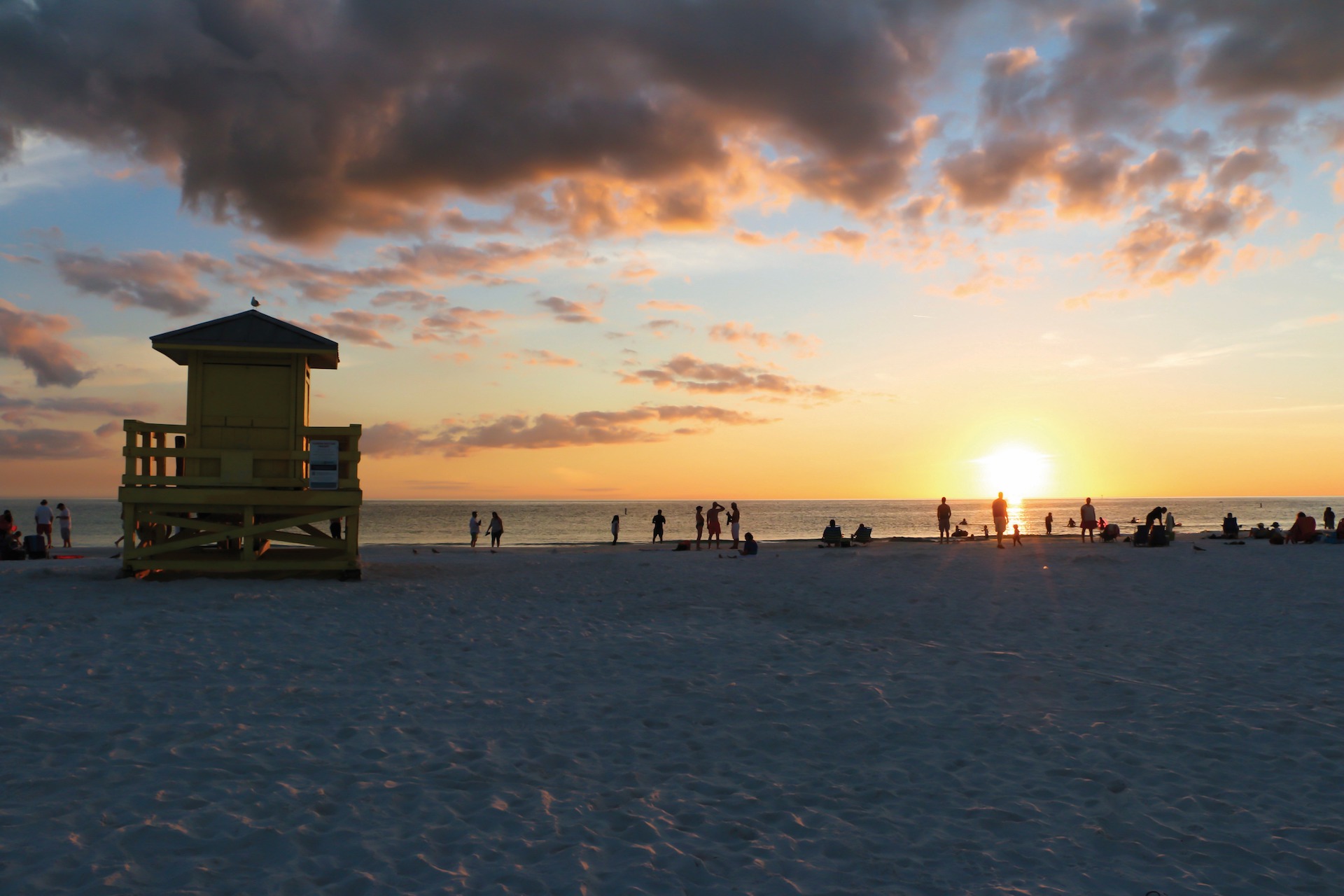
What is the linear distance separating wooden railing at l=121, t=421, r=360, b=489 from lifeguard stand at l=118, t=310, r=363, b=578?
0.02m

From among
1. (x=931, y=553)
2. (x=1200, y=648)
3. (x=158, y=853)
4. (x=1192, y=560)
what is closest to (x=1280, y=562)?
(x=1192, y=560)

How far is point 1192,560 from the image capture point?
2322 cm

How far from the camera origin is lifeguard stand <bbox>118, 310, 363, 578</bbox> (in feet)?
51.6

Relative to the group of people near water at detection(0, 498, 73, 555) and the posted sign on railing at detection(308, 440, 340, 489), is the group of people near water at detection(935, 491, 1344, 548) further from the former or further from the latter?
the group of people near water at detection(0, 498, 73, 555)

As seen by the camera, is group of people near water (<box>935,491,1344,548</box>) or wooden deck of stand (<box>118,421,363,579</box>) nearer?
wooden deck of stand (<box>118,421,363,579</box>)

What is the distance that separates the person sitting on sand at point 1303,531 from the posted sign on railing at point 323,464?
33044 mm

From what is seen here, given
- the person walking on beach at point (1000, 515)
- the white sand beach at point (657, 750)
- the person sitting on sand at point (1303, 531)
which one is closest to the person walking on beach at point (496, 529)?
the person walking on beach at point (1000, 515)

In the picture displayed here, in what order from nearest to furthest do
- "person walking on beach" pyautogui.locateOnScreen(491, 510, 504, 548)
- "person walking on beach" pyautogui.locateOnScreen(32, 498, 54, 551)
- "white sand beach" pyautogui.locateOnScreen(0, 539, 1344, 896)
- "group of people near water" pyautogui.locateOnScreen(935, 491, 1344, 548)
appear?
"white sand beach" pyautogui.locateOnScreen(0, 539, 1344, 896) < "person walking on beach" pyautogui.locateOnScreen(32, 498, 54, 551) < "group of people near water" pyautogui.locateOnScreen(935, 491, 1344, 548) < "person walking on beach" pyautogui.locateOnScreen(491, 510, 504, 548)

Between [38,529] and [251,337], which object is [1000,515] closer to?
[251,337]

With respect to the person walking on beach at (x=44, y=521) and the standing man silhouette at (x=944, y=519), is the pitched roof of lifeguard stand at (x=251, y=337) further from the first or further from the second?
the standing man silhouette at (x=944, y=519)

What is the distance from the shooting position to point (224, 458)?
16.0 m

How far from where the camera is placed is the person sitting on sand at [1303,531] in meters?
29.6

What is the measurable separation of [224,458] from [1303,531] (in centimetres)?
3569

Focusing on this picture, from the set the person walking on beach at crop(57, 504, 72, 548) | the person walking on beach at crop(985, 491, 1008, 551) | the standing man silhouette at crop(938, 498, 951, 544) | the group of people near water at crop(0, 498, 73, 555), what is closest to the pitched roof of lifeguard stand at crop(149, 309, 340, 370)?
the group of people near water at crop(0, 498, 73, 555)
